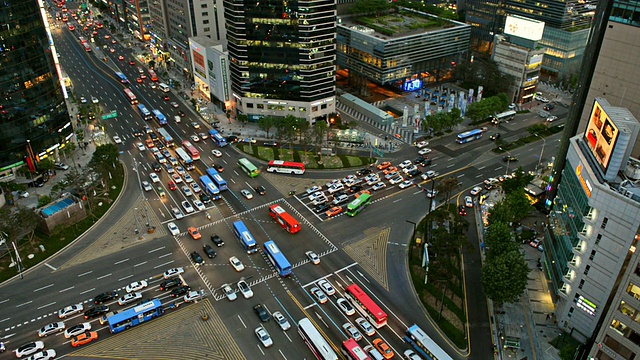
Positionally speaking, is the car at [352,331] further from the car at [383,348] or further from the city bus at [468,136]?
the city bus at [468,136]

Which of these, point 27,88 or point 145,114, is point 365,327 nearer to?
point 27,88

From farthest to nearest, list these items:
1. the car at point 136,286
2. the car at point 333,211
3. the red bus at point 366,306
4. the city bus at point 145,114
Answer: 1. the city bus at point 145,114
2. the car at point 333,211
3. the car at point 136,286
4. the red bus at point 366,306

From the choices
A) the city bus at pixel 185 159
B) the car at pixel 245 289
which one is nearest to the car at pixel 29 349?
the car at pixel 245 289

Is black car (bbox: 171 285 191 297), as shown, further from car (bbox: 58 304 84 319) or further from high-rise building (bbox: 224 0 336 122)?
high-rise building (bbox: 224 0 336 122)

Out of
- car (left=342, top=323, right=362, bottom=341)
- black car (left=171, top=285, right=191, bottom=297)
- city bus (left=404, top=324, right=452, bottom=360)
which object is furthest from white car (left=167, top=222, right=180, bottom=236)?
city bus (left=404, top=324, right=452, bottom=360)

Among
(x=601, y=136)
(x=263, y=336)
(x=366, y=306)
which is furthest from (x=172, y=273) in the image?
(x=601, y=136)

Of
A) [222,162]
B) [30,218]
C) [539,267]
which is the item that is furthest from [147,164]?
[539,267]
